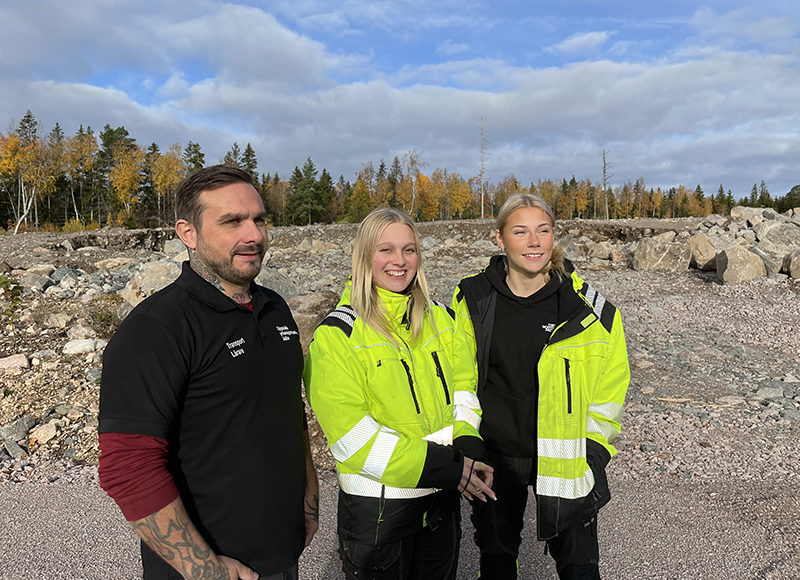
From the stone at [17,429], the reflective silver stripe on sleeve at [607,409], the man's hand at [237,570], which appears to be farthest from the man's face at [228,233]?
the stone at [17,429]

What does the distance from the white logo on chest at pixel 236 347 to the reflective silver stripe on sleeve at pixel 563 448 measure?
1.66 meters

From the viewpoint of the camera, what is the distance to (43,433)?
6.51 meters

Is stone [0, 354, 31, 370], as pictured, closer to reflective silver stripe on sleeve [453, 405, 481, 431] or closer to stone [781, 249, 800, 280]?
reflective silver stripe on sleeve [453, 405, 481, 431]

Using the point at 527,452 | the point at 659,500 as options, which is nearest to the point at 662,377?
the point at 659,500

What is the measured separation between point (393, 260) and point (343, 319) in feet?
1.20

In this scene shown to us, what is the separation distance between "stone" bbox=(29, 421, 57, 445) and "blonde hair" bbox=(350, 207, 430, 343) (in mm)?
5762

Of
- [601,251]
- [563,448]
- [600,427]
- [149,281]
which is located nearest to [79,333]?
[149,281]

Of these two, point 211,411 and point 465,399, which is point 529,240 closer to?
point 465,399

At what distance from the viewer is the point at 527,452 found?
9.96 ft

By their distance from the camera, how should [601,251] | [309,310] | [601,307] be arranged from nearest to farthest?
[601,307] → [309,310] → [601,251]

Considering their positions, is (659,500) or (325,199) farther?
(325,199)

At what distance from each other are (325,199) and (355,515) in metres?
61.7

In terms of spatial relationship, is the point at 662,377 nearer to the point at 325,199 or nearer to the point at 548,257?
the point at 548,257

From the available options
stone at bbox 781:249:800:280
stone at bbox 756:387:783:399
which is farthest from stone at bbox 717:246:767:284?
stone at bbox 756:387:783:399
